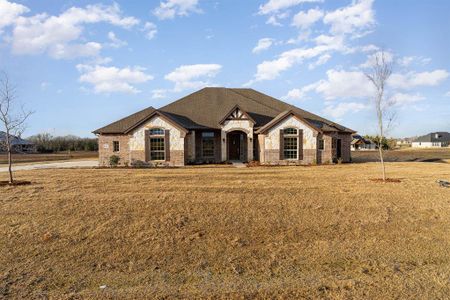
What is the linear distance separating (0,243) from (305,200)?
922 cm

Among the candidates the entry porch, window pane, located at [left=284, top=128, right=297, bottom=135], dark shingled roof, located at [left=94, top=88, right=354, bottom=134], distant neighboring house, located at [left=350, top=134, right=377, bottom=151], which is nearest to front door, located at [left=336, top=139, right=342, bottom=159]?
dark shingled roof, located at [left=94, top=88, right=354, bottom=134]

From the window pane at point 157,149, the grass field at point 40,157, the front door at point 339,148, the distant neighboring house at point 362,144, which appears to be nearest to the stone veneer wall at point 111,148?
the window pane at point 157,149

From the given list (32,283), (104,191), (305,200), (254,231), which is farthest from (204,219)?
(104,191)

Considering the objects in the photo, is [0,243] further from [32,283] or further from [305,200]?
[305,200]

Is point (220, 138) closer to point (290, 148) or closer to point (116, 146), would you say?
point (290, 148)

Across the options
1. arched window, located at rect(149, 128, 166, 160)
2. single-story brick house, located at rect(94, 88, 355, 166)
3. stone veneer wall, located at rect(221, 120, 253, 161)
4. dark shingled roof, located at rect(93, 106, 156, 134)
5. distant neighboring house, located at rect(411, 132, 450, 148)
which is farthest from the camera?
distant neighboring house, located at rect(411, 132, 450, 148)

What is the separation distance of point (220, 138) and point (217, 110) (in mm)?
3571

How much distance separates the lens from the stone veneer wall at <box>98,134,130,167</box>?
2645cm

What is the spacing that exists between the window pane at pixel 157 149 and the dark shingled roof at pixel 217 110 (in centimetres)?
200

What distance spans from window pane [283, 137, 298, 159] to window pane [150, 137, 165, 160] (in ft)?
31.7

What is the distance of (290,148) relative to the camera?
26.7m

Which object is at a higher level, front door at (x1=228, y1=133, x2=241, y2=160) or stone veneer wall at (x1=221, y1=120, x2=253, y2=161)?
stone veneer wall at (x1=221, y1=120, x2=253, y2=161)

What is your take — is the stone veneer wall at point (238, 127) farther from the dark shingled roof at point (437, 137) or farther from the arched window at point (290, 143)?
the dark shingled roof at point (437, 137)

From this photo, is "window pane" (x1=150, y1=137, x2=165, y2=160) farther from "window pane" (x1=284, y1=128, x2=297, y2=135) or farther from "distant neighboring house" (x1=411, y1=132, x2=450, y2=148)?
"distant neighboring house" (x1=411, y1=132, x2=450, y2=148)
